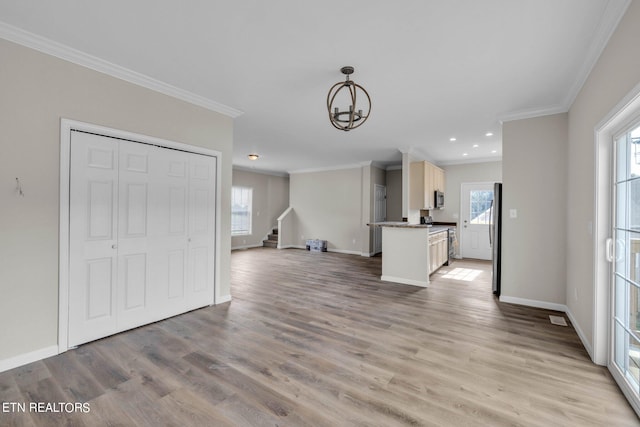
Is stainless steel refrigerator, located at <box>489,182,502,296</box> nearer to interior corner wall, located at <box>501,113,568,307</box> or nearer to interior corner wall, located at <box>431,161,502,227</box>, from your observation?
interior corner wall, located at <box>501,113,568,307</box>

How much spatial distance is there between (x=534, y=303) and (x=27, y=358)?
554 cm

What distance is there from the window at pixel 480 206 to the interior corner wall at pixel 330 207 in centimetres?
291

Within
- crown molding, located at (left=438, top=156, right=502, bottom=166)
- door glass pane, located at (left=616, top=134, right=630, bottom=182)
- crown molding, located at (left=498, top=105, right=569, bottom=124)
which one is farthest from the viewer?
crown molding, located at (left=438, top=156, right=502, bottom=166)

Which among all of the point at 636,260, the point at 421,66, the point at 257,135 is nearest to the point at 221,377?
the point at 636,260

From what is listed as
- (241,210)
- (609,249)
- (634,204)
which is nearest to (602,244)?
(609,249)

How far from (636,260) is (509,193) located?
2260mm

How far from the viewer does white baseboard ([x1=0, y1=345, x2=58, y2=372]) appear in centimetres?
229

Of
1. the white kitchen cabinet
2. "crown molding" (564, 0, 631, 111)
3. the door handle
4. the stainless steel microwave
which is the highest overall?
"crown molding" (564, 0, 631, 111)

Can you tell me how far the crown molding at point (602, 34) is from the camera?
1.90m

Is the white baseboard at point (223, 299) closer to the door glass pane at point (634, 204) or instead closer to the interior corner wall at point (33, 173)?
the interior corner wall at point (33, 173)

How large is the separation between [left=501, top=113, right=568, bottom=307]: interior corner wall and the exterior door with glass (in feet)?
11.7

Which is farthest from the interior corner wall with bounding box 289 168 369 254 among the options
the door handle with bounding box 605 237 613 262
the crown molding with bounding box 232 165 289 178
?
the door handle with bounding box 605 237 613 262

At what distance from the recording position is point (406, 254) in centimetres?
510

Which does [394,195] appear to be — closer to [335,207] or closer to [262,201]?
[335,207]
